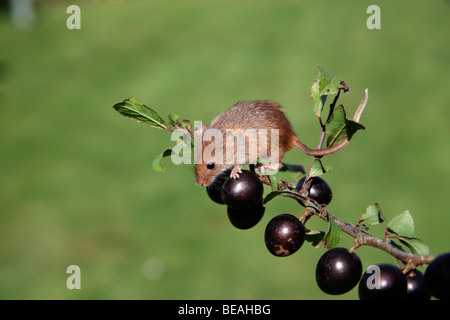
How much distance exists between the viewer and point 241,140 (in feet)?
11.3

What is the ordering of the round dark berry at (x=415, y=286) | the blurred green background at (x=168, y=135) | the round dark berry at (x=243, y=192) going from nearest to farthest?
1. the round dark berry at (x=415, y=286)
2. the round dark berry at (x=243, y=192)
3. the blurred green background at (x=168, y=135)

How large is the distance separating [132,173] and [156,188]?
0.99m

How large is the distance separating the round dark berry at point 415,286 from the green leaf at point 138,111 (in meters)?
1.27

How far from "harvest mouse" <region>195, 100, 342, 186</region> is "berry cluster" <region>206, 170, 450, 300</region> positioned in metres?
0.99

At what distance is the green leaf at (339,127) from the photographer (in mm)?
2133

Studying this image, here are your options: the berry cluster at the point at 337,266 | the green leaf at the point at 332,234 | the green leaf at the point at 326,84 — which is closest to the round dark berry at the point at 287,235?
the berry cluster at the point at 337,266

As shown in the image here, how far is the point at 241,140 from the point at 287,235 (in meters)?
1.35

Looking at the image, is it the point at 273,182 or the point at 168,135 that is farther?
the point at 168,135

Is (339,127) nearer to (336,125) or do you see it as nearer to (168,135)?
(336,125)

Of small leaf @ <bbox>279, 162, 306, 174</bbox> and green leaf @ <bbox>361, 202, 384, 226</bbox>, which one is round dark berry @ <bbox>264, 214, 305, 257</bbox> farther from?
small leaf @ <bbox>279, 162, 306, 174</bbox>

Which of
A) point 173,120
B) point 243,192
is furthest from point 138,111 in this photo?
point 243,192

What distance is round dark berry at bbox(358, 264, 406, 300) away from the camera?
1.96 m

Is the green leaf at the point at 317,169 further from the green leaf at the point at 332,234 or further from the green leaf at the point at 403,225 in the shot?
the green leaf at the point at 403,225

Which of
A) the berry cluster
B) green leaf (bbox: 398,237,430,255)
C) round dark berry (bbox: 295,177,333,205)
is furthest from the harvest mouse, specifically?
green leaf (bbox: 398,237,430,255)
